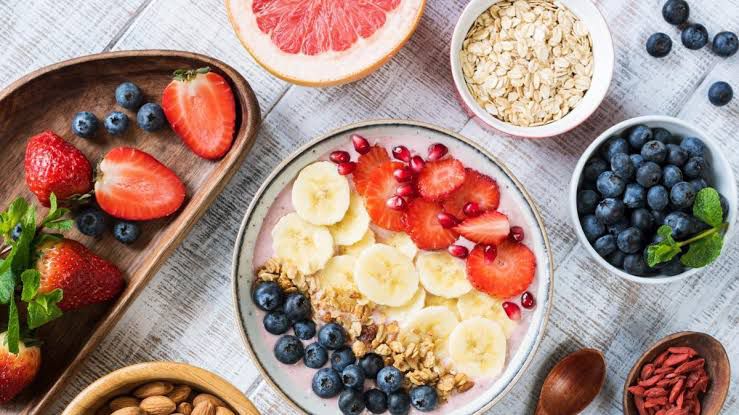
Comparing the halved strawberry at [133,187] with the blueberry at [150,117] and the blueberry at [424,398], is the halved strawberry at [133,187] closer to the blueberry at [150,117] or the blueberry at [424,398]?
the blueberry at [150,117]

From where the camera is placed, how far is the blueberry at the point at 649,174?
1647 millimetres

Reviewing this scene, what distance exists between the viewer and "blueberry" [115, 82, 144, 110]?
174 centimetres

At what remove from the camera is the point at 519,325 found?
1.76m

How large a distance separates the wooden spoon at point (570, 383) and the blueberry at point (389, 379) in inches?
13.9

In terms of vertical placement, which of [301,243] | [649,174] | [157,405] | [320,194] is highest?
[649,174]

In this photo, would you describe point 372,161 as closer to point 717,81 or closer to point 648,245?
point 648,245

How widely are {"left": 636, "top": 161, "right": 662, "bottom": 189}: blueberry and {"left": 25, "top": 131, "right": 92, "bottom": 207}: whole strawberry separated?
1211 millimetres

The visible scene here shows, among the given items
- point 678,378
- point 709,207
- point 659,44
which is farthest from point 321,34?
point 678,378

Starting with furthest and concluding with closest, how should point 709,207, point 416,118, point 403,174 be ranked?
1. point 416,118
2. point 403,174
3. point 709,207

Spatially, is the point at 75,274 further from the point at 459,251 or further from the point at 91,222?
the point at 459,251

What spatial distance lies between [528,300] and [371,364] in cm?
38

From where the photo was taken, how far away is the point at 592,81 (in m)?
1.76

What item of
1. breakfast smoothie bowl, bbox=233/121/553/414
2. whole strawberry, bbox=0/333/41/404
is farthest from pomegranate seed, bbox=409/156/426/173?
whole strawberry, bbox=0/333/41/404

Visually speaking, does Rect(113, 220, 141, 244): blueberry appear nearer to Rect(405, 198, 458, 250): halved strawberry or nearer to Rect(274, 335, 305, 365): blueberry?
Rect(274, 335, 305, 365): blueberry
